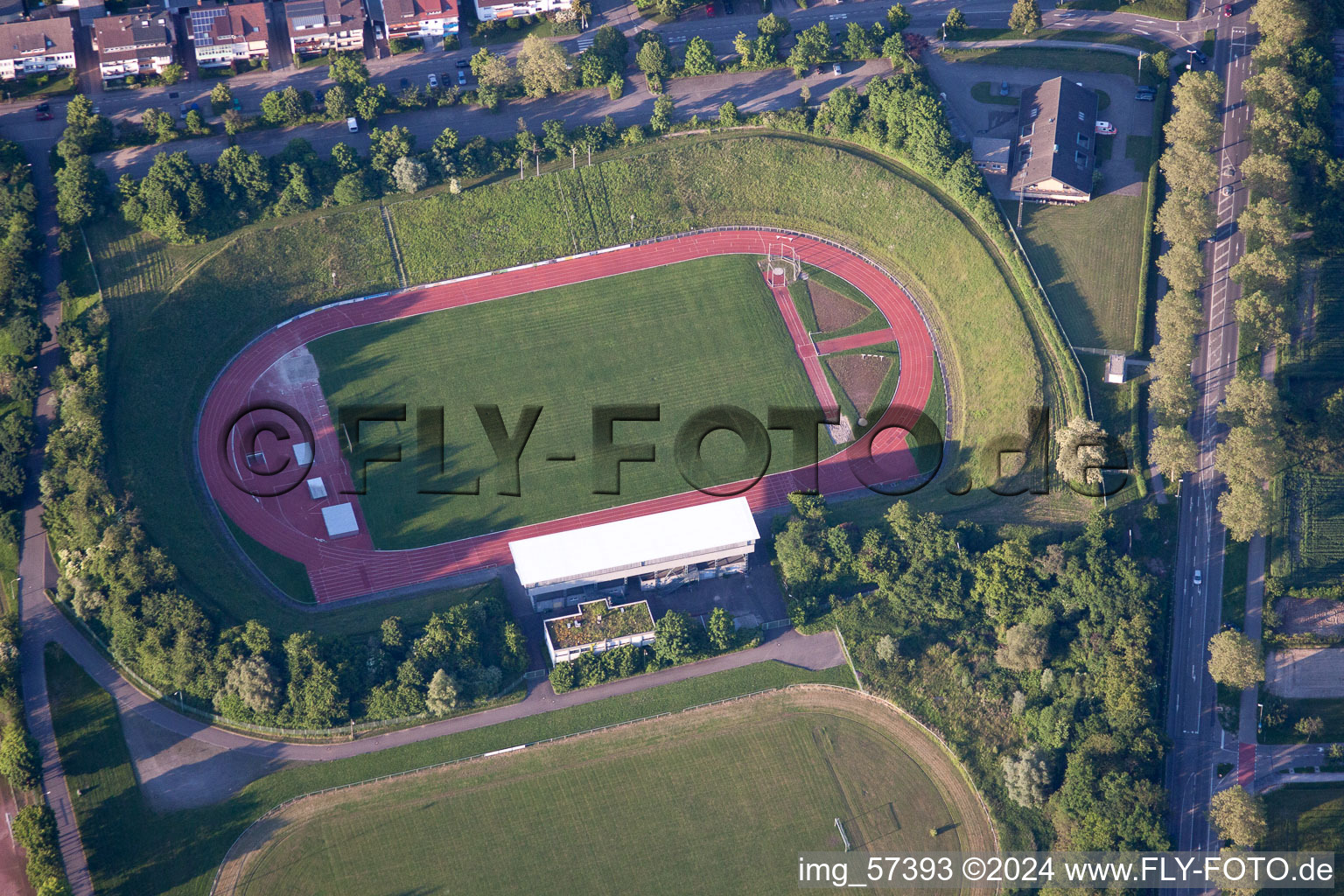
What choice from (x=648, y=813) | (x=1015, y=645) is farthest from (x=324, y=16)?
(x=1015, y=645)

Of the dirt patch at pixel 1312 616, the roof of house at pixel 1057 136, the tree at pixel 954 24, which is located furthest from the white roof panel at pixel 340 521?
the dirt patch at pixel 1312 616

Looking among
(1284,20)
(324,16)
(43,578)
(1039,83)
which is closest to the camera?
(43,578)

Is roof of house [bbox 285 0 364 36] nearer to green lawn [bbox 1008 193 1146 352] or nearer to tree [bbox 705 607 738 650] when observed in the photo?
green lawn [bbox 1008 193 1146 352]

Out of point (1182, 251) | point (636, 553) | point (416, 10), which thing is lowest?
point (636, 553)

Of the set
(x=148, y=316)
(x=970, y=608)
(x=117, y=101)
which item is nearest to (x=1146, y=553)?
(x=970, y=608)

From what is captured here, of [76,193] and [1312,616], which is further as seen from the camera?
[76,193]

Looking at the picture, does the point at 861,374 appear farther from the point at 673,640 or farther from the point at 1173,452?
the point at 673,640
